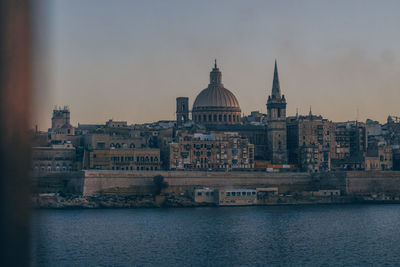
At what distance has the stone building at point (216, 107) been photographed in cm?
6188

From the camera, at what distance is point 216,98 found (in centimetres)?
6178

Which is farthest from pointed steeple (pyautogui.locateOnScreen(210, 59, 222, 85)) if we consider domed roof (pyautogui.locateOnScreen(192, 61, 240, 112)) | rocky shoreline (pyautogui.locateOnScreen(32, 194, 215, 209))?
rocky shoreline (pyautogui.locateOnScreen(32, 194, 215, 209))

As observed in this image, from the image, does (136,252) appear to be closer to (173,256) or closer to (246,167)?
(173,256)

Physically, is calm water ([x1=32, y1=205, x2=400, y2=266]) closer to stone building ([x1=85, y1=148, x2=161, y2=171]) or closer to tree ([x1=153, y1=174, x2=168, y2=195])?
tree ([x1=153, y1=174, x2=168, y2=195])

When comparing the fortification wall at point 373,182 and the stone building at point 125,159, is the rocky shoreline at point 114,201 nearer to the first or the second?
the stone building at point 125,159

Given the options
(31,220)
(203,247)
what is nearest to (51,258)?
(203,247)

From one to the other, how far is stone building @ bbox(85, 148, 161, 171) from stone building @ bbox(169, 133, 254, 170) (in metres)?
1.56

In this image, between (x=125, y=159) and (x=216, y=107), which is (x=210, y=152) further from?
(x=216, y=107)

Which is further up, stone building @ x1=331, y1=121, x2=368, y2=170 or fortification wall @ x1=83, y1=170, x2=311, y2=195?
stone building @ x1=331, y1=121, x2=368, y2=170

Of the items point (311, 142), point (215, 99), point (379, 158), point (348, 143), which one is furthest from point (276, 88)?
point (379, 158)

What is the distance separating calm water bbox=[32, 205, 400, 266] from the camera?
80.0 feet

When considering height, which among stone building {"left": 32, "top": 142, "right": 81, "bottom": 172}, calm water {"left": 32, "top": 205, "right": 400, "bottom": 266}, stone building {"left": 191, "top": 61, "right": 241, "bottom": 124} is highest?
stone building {"left": 191, "top": 61, "right": 241, "bottom": 124}

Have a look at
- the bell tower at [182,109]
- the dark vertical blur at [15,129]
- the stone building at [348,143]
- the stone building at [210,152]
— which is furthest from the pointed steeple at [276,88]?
the dark vertical blur at [15,129]

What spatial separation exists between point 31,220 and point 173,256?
24.3 m
